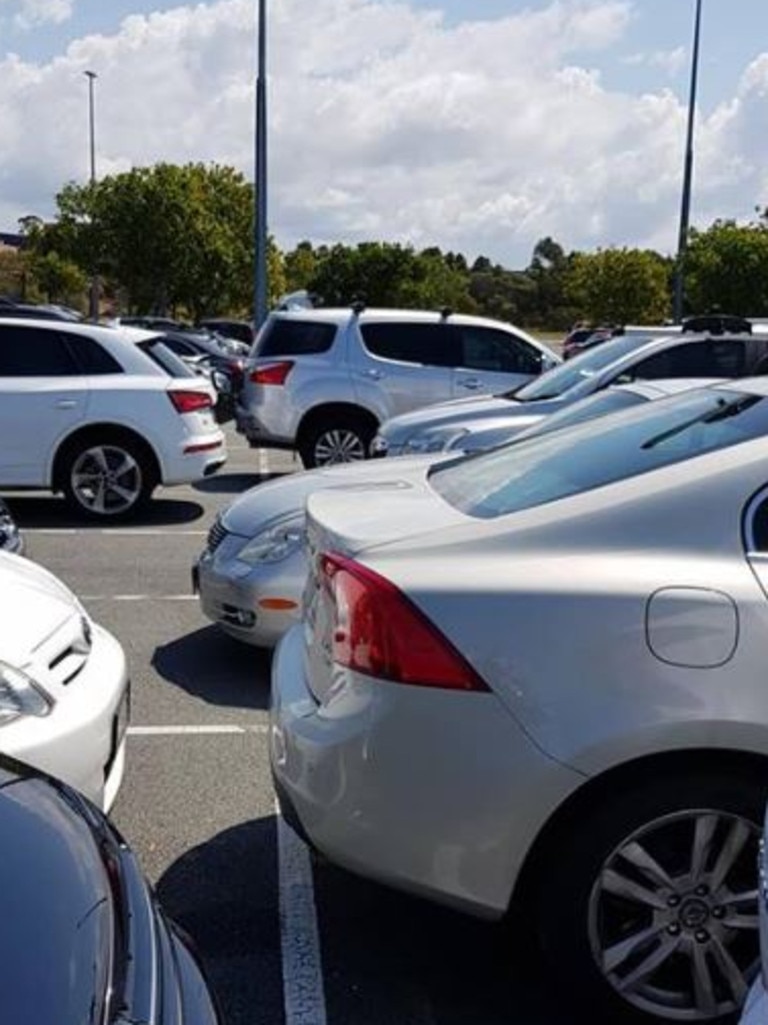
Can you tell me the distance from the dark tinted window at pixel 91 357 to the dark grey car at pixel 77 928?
809 centimetres

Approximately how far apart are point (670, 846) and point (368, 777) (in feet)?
2.41

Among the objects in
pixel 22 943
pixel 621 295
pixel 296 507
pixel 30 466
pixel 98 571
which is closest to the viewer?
pixel 22 943

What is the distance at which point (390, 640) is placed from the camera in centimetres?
290

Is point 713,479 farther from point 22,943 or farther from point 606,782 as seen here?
point 22,943

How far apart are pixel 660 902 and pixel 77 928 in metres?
1.53

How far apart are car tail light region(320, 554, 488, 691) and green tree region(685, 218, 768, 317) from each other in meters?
35.4

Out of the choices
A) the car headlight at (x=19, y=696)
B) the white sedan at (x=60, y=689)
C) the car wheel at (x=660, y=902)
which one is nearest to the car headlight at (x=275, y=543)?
the white sedan at (x=60, y=689)

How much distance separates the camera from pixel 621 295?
180ft

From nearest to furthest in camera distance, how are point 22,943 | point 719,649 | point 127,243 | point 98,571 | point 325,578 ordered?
point 22,943, point 719,649, point 325,578, point 98,571, point 127,243

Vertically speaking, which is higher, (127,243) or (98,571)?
(127,243)

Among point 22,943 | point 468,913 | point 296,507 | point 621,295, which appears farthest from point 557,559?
point 621,295

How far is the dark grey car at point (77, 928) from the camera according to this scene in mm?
1797

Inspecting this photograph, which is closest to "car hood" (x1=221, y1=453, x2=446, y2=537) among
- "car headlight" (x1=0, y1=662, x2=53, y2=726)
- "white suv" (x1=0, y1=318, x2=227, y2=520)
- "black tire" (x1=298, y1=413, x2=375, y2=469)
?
"car headlight" (x1=0, y1=662, x2=53, y2=726)

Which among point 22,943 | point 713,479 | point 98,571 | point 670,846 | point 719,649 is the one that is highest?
point 713,479
